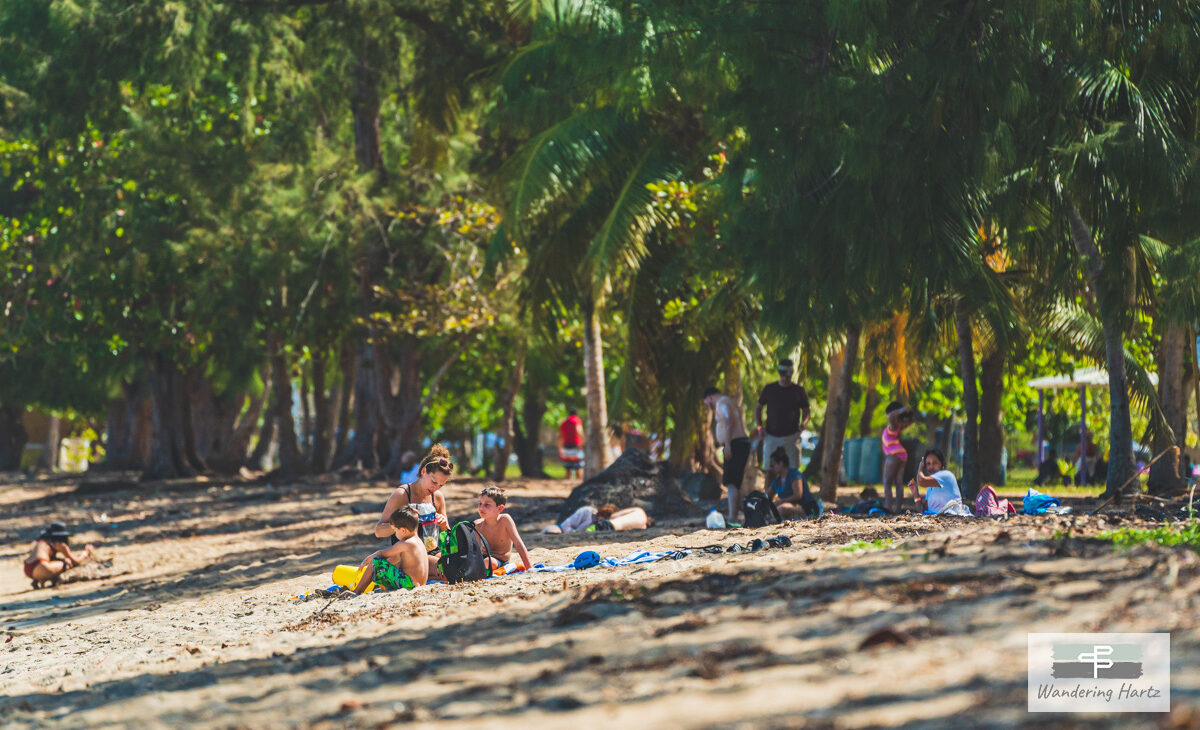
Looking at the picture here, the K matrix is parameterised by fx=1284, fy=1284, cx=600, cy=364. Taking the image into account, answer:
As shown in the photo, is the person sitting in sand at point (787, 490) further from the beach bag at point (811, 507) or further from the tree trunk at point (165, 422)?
the tree trunk at point (165, 422)

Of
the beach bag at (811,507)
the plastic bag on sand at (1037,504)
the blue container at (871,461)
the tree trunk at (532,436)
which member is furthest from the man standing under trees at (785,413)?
the tree trunk at (532,436)

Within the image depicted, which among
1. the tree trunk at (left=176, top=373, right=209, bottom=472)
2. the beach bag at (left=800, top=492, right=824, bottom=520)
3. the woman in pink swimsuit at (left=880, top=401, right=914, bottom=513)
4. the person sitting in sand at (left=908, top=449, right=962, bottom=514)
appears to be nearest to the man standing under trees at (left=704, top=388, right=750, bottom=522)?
the beach bag at (left=800, top=492, right=824, bottom=520)

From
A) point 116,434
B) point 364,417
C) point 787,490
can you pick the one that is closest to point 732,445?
point 787,490

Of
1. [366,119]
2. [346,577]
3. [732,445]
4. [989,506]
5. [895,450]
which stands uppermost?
[366,119]

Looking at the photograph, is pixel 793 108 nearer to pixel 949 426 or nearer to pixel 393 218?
pixel 393 218

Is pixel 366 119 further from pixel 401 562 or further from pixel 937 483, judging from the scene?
pixel 401 562

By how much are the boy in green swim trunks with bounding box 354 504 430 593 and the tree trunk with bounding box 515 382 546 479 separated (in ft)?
73.6

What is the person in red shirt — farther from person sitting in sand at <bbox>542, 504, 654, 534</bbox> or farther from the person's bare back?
the person's bare back

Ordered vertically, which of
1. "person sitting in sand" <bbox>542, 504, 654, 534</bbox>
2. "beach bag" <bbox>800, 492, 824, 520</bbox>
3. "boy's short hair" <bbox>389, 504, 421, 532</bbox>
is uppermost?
"boy's short hair" <bbox>389, 504, 421, 532</bbox>

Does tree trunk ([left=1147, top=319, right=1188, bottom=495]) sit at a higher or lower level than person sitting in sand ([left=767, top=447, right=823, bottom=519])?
higher

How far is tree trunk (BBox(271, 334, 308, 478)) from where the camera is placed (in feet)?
91.9

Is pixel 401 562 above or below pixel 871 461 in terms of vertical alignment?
below

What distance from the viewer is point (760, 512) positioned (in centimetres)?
1232

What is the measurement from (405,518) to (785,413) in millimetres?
5855
